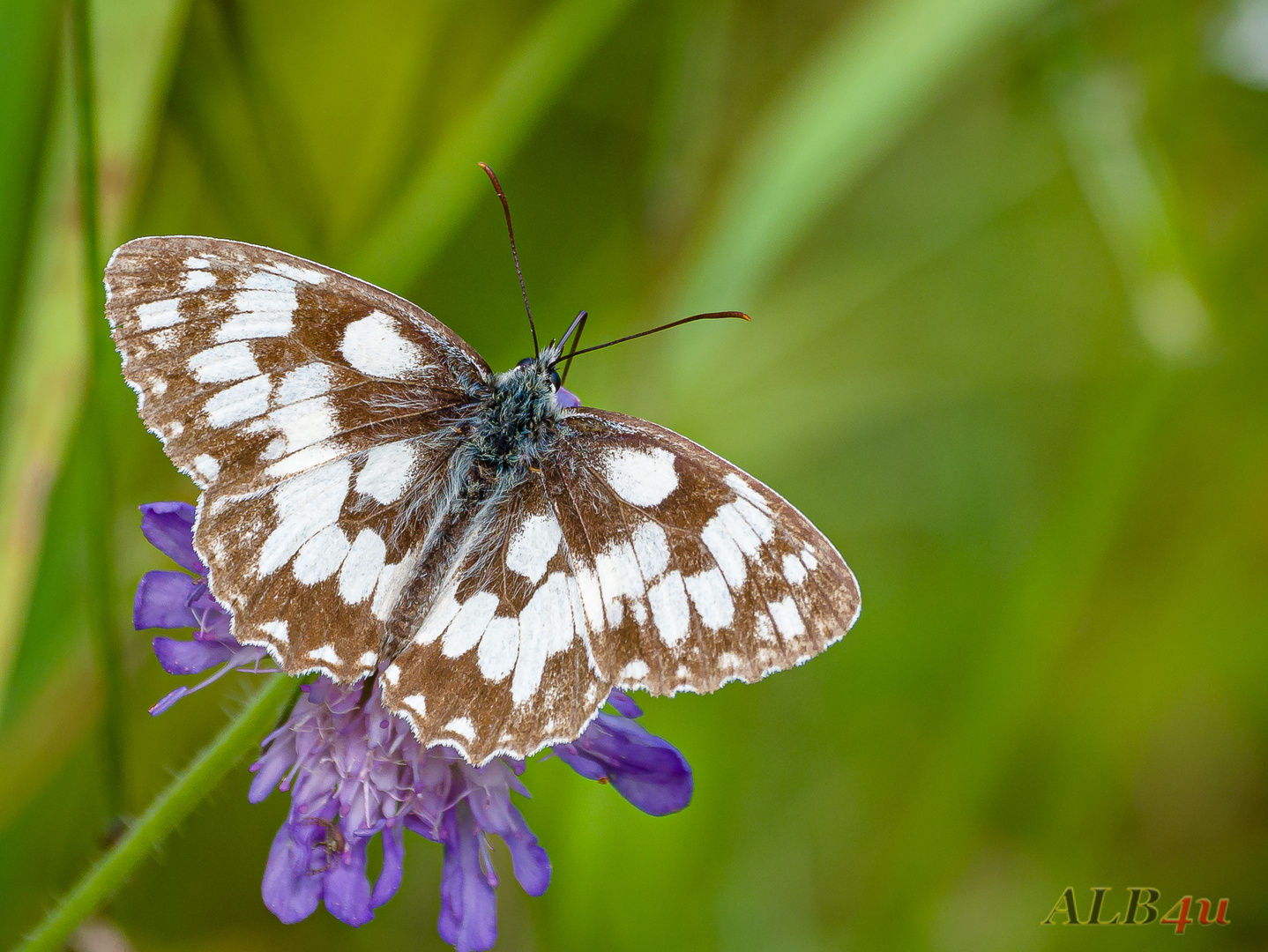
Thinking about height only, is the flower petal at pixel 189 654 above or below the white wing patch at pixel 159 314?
below

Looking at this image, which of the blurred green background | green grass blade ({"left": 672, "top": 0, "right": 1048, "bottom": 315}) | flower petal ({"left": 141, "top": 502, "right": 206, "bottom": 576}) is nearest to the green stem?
the blurred green background

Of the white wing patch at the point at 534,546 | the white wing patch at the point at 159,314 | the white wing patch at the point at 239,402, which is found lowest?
the white wing patch at the point at 534,546

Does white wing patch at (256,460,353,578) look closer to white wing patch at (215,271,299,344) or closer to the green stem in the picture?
white wing patch at (215,271,299,344)

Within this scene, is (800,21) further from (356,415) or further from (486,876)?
(486,876)

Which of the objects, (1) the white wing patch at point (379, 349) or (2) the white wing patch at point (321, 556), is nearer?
(2) the white wing patch at point (321, 556)

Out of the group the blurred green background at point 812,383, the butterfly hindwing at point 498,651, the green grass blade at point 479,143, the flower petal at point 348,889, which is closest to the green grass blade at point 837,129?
the blurred green background at point 812,383

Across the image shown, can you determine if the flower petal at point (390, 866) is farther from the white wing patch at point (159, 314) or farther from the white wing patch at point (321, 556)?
the white wing patch at point (159, 314)
